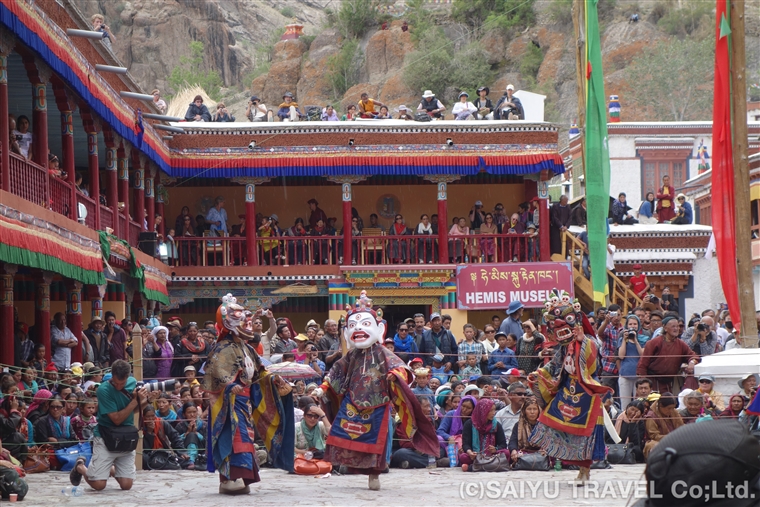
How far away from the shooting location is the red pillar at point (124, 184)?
19766mm

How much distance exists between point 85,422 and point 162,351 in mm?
3154

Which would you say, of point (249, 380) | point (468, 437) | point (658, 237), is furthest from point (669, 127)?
point (249, 380)

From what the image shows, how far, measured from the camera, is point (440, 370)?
1520cm

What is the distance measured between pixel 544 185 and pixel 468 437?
41.3ft

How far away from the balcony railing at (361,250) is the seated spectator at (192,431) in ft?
35.7

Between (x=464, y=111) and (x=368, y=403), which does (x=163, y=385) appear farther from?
(x=464, y=111)

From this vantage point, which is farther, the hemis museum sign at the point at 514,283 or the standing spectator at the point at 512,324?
the hemis museum sign at the point at 514,283

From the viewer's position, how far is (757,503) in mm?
2814

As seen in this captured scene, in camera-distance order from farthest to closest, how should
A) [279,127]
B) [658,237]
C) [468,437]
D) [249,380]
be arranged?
[658,237] < [279,127] < [468,437] < [249,380]

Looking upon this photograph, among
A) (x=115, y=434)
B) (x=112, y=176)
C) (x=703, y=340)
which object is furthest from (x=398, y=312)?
(x=115, y=434)

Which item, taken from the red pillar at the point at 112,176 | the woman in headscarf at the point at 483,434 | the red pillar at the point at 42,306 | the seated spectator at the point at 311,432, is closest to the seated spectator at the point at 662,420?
the woman in headscarf at the point at 483,434

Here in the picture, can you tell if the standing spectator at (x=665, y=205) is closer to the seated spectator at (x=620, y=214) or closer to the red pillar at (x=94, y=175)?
the seated spectator at (x=620, y=214)

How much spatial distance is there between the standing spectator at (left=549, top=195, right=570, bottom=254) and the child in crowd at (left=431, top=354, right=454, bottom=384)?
29.3 ft

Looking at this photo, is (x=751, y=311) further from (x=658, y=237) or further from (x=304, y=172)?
(x=658, y=237)
